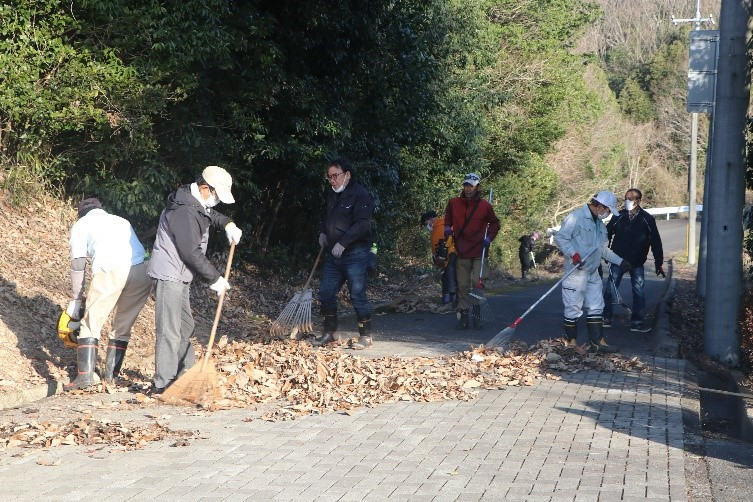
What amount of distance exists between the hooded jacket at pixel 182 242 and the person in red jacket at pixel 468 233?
17.0ft

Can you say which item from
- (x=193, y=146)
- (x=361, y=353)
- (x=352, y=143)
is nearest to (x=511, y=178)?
(x=352, y=143)

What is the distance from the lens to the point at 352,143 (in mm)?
18516

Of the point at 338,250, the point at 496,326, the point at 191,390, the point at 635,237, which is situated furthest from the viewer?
the point at 635,237

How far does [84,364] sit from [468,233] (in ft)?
19.3

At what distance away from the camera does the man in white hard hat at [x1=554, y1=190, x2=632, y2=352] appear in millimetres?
11438

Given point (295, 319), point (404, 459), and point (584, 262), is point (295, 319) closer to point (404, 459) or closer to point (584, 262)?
point (584, 262)

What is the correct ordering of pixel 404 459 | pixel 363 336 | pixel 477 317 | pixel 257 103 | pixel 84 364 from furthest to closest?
pixel 257 103 < pixel 477 317 < pixel 363 336 < pixel 84 364 < pixel 404 459

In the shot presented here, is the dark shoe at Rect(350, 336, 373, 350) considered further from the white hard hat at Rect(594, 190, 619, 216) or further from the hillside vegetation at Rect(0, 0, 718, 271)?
the hillside vegetation at Rect(0, 0, 718, 271)

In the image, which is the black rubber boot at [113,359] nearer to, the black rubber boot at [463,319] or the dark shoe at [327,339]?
the dark shoe at [327,339]

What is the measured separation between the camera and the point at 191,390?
8.26m

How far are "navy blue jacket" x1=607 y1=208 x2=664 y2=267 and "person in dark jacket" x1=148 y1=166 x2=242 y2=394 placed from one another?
7.25 metres

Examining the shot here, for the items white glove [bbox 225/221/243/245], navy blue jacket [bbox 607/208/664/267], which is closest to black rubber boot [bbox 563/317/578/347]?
navy blue jacket [bbox 607/208/664/267]

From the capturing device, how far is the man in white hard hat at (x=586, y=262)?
11.4 meters

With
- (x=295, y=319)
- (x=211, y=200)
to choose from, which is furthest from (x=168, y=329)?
(x=295, y=319)
